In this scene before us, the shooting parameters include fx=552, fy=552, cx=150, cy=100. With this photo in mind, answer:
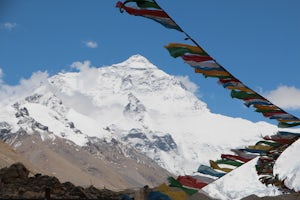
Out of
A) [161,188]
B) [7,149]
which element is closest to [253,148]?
[161,188]

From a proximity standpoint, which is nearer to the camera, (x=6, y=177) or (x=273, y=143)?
(x=273, y=143)

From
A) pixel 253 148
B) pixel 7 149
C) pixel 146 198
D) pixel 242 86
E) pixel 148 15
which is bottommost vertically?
pixel 146 198

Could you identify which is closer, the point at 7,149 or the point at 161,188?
the point at 161,188

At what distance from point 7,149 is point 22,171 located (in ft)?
375

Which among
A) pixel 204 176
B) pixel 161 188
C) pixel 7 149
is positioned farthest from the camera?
pixel 7 149

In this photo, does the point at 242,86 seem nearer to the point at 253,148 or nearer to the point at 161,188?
the point at 253,148

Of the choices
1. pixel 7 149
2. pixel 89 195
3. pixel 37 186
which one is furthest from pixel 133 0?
pixel 7 149

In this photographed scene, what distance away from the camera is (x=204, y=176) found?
8.48 metres

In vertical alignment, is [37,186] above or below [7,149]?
below

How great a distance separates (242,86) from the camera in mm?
9258

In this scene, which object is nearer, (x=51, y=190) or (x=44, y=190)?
(x=44, y=190)

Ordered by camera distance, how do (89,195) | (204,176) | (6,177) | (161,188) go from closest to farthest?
(204,176) → (161,188) → (89,195) → (6,177)

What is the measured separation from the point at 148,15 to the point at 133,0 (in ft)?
1.10

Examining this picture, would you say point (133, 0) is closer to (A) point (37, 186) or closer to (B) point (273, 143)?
Answer: (B) point (273, 143)
